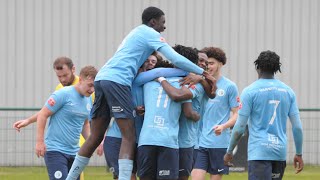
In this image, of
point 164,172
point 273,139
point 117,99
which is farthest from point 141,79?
point 273,139

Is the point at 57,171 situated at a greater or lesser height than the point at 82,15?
lesser

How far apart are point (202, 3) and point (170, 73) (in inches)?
585

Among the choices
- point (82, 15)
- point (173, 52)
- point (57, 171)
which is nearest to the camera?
point (173, 52)

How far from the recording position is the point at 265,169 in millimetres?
10828

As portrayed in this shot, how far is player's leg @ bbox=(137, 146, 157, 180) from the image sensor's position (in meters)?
10.3

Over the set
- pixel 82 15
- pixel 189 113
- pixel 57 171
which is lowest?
pixel 57 171

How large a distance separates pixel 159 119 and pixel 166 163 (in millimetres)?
442

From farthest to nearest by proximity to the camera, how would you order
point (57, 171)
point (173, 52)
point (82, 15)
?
point (82, 15) < point (57, 171) < point (173, 52)

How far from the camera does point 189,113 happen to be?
10.5m

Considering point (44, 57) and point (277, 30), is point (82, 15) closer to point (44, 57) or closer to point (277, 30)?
point (44, 57)

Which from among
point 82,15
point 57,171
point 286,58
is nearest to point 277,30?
point 286,58

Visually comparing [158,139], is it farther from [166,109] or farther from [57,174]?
[57,174]

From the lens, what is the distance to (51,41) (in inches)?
985

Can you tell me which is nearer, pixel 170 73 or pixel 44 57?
pixel 170 73
